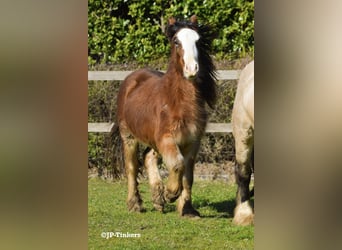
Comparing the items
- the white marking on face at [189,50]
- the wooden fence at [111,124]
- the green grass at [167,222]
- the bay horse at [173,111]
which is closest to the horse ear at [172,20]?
the bay horse at [173,111]

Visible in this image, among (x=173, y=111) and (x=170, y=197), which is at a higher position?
(x=173, y=111)

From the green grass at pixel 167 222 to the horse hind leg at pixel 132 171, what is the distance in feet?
0.15

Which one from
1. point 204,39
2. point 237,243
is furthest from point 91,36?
point 237,243

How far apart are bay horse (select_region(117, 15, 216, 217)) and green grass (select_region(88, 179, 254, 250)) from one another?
7 centimetres

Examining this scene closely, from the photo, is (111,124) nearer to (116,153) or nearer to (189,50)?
(116,153)

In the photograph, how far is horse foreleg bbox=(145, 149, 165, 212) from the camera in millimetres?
5117

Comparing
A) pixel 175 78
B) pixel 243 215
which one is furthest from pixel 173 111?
pixel 243 215

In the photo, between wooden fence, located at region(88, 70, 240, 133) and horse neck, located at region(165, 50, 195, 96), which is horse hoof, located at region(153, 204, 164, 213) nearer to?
wooden fence, located at region(88, 70, 240, 133)

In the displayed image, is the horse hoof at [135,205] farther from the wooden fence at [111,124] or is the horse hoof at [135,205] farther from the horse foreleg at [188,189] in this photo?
the wooden fence at [111,124]

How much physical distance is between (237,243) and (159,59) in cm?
161

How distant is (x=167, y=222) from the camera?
199 inches

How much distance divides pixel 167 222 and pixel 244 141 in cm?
93
